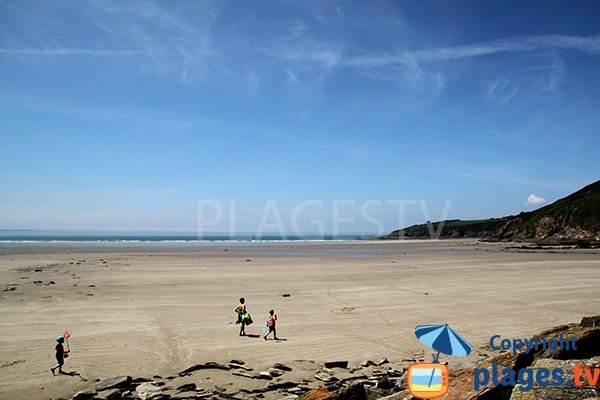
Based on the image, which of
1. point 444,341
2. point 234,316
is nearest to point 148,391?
point 444,341

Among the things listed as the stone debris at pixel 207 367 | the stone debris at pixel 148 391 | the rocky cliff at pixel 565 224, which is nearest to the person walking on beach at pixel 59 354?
the stone debris at pixel 148 391

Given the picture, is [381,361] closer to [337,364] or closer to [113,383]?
[337,364]

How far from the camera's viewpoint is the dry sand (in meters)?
13.2

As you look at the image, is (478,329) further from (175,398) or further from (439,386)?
(175,398)

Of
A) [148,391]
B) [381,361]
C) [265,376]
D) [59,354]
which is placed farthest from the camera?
[381,361]

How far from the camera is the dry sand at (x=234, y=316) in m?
13.2

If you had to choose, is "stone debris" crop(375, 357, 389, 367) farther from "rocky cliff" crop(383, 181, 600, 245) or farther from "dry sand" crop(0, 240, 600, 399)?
"rocky cliff" crop(383, 181, 600, 245)

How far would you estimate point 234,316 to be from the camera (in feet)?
64.7

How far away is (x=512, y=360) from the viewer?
786 cm

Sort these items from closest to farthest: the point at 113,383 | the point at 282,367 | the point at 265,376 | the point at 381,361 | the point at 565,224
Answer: the point at 113,383 → the point at 265,376 → the point at 282,367 → the point at 381,361 → the point at 565,224

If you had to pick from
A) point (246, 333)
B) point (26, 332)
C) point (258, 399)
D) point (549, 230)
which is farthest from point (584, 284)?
point (549, 230)

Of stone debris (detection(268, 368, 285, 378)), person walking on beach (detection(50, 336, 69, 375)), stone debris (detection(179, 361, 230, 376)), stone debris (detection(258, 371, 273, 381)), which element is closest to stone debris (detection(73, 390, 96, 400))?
person walking on beach (detection(50, 336, 69, 375))

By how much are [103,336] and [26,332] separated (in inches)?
147

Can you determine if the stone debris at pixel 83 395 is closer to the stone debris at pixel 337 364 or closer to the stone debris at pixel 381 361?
the stone debris at pixel 337 364
